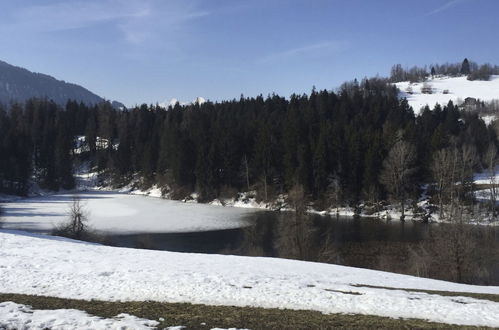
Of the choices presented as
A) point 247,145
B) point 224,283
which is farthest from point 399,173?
point 224,283

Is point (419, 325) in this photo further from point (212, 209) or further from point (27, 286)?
point (212, 209)

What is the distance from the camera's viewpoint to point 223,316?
12.2m

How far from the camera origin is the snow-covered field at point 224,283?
46.2ft

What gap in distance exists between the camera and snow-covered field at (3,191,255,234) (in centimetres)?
5262

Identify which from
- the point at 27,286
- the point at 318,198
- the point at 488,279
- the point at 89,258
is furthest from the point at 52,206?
the point at 488,279

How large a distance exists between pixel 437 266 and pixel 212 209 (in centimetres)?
4905

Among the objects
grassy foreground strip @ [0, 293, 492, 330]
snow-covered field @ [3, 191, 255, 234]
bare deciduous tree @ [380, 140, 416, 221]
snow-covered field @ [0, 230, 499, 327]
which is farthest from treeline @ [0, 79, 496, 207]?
grassy foreground strip @ [0, 293, 492, 330]

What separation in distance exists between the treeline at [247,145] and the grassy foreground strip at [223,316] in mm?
58179

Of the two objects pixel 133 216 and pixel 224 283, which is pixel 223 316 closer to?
pixel 224 283

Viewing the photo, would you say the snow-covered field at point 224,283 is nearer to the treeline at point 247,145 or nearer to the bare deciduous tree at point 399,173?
the bare deciduous tree at point 399,173

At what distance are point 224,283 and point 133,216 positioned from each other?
4964cm

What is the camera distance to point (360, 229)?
2087 inches

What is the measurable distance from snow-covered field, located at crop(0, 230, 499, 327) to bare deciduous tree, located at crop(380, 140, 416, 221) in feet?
Result: 155

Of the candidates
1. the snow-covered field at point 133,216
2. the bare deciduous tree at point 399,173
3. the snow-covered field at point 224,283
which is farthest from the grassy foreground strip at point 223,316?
the bare deciduous tree at point 399,173
